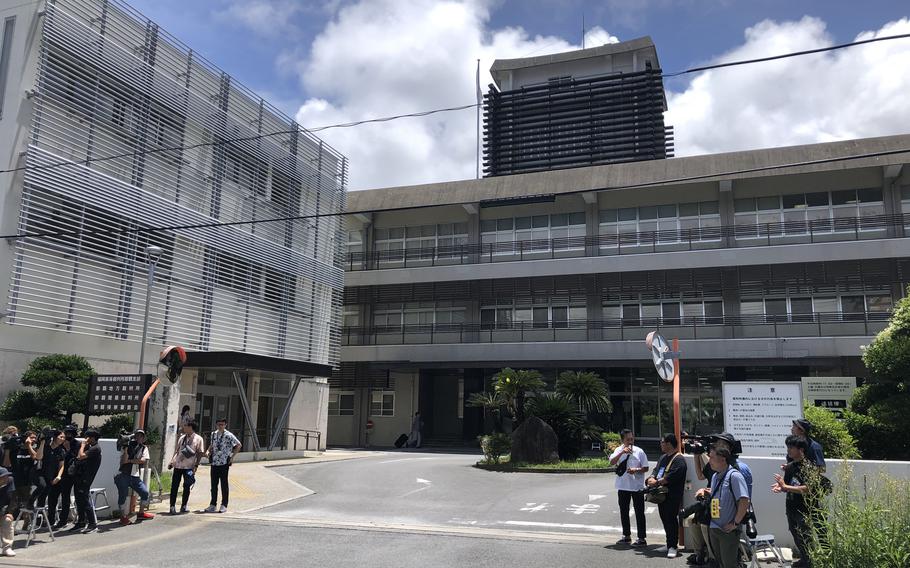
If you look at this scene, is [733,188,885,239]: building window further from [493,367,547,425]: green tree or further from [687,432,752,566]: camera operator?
[687,432,752,566]: camera operator

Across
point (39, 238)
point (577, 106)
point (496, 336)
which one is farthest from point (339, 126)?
point (577, 106)

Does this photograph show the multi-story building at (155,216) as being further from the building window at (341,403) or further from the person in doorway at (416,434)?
the building window at (341,403)

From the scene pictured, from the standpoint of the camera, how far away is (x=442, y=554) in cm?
966

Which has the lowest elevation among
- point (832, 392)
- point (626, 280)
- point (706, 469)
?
point (706, 469)

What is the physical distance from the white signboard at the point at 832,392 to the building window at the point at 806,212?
1387cm

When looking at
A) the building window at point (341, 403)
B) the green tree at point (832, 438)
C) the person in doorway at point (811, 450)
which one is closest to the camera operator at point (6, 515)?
the person in doorway at point (811, 450)

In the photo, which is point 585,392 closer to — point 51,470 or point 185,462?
point 185,462

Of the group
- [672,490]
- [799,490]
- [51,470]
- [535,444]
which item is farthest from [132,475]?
[535,444]

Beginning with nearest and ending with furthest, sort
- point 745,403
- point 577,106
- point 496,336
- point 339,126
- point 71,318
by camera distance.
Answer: point 745,403 < point 339,126 < point 71,318 < point 496,336 < point 577,106

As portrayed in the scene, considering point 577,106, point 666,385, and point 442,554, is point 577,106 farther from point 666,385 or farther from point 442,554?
point 442,554

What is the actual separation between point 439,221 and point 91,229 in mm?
20625

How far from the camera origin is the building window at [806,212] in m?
30.8

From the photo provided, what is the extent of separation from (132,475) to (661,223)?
26982 millimetres

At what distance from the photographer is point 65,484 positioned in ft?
38.6
